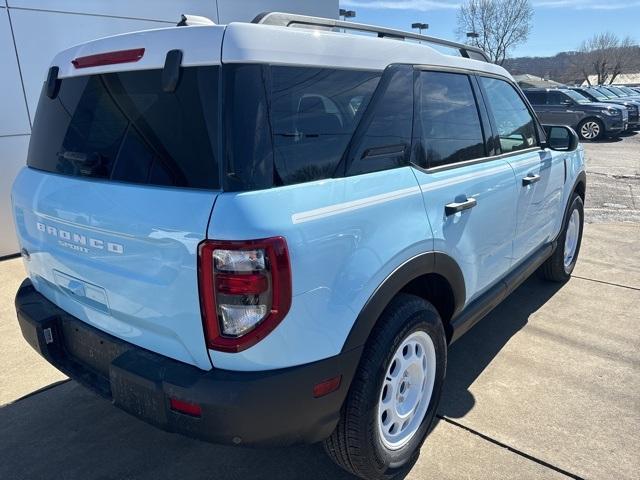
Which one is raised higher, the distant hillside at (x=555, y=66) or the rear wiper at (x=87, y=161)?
the distant hillside at (x=555, y=66)

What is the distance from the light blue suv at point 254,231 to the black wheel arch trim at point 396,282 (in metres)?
0.01

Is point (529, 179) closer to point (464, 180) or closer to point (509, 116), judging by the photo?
point (509, 116)

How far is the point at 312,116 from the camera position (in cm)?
194

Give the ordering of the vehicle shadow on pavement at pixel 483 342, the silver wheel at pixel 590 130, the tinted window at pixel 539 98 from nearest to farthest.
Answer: the vehicle shadow on pavement at pixel 483 342 < the silver wheel at pixel 590 130 < the tinted window at pixel 539 98

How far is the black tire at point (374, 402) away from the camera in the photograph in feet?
Answer: 6.78

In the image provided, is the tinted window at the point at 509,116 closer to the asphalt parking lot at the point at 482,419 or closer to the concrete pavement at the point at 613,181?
the asphalt parking lot at the point at 482,419

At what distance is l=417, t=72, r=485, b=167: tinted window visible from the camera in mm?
2531

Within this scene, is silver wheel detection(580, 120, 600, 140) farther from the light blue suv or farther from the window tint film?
the window tint film

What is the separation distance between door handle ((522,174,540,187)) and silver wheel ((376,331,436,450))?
142 cm

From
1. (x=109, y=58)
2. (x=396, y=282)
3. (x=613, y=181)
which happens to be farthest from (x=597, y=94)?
(x=109, y=58)

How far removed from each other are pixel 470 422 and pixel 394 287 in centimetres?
120

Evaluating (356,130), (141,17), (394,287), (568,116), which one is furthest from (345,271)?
(568,116)

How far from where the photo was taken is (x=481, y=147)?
9.93ft

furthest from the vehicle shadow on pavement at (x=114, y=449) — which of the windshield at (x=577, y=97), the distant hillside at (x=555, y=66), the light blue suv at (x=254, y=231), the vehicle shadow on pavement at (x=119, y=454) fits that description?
the distant hillside at (x=555, y=66)
